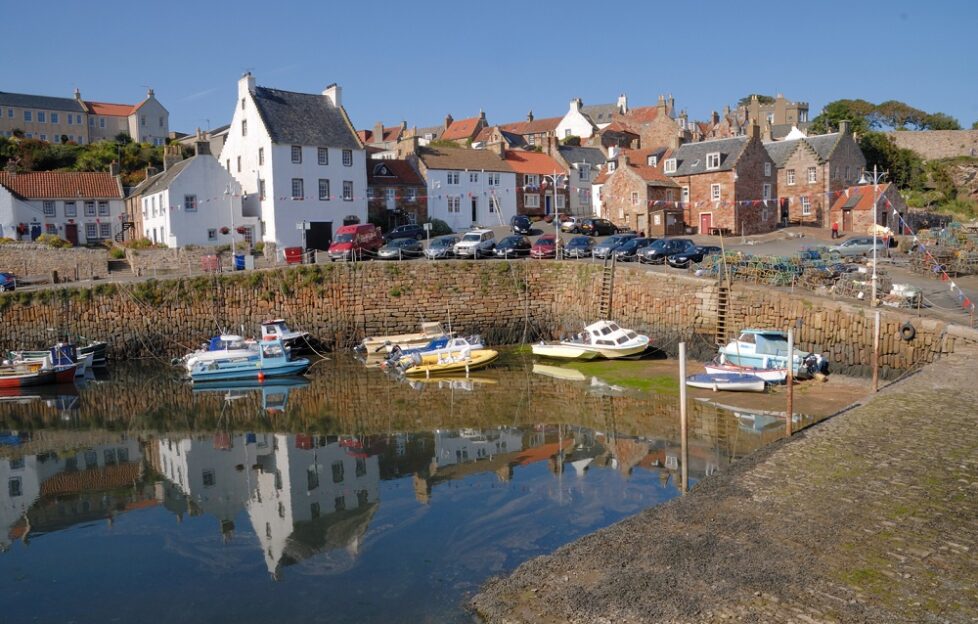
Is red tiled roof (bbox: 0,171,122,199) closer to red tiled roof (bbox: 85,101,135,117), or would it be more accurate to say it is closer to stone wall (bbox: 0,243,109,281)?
stone wall (bbox: 0,243,109,281)

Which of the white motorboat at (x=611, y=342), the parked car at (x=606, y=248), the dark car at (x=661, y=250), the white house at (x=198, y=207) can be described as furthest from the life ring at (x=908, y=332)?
the white house at (x=198, y=207)

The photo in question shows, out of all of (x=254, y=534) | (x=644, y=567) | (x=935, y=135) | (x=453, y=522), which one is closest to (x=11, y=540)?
(x=254, y=534)

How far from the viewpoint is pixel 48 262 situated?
40.8m

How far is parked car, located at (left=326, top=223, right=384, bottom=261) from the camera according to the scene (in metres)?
38.3

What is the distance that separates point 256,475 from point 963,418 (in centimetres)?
1542

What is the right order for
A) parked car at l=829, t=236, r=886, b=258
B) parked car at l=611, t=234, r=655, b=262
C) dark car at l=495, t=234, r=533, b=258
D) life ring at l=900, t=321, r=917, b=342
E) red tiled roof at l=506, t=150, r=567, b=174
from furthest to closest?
red tiled roof at l=506, t=150, r=567, b=174
parked car at l=829, t=236, r=886, b=258
dark car at l=495, t=234, r=533, b=258
parked car at l=611, t=234, r=655, b=262
life ring at l=900, t=321, r=917, b=342

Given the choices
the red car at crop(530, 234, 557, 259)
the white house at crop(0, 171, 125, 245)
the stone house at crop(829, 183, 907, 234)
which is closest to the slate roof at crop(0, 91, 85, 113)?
the white house at crop(0, 171, 125, 245)

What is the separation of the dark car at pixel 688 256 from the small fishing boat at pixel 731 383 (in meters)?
10.3

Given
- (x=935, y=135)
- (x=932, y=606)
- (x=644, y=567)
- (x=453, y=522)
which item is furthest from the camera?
(x=935, y=135)

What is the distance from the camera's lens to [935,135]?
231 ft

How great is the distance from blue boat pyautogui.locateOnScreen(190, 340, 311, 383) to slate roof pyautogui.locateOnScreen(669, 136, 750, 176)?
31.3 metres

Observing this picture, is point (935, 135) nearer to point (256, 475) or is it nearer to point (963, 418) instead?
point (963, 418)

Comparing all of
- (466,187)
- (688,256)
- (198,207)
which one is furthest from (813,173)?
(198,207)

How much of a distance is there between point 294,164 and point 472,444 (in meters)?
30.0
